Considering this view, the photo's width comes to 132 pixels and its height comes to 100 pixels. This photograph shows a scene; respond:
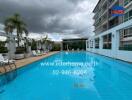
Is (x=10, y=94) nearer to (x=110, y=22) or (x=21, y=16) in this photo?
(x=21, y=16)

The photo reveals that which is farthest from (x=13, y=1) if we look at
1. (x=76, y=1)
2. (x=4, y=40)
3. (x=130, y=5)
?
(x=130, y=5)

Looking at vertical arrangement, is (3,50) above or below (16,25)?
below

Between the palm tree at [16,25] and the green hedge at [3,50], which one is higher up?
the palm tree at [16,25]

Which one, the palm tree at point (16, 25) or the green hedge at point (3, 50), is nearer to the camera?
the green hedge at point (3, 50)

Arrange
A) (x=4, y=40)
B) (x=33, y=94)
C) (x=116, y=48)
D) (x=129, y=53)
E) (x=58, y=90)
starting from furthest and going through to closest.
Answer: (x=116, y=48) < (x=4, y=40) < (x=129, y=53) < (x=58, y=90) < (x=33, y=94)

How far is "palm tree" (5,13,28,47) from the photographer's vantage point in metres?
17.8

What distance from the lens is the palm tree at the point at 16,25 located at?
1781 cm

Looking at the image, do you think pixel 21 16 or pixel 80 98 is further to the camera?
pixel 21 16

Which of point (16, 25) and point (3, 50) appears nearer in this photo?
point (3, 50)

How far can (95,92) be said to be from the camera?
202 inches

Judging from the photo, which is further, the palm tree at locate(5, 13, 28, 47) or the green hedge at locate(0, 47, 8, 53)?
the palm tree at locate(5, 13, 28, 47)

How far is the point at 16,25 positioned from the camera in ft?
60.1

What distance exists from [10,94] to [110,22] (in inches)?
1216

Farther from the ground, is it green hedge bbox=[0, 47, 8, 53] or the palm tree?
the palm tree
